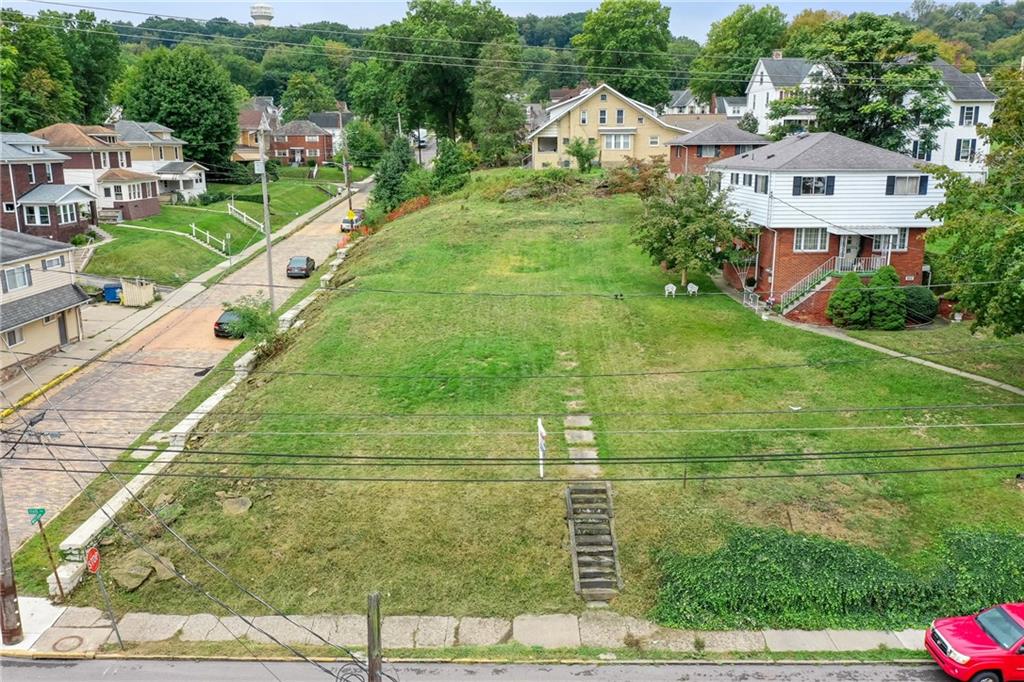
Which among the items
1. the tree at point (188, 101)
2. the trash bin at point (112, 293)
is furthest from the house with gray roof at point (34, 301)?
the tree at point (188, 101)

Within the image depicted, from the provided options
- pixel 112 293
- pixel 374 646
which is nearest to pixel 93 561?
pixel 374 646

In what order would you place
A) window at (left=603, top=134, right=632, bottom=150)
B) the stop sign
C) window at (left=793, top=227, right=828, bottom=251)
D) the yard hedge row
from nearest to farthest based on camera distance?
1. the stop sign
2. the yard hedge row
3. window at (left=793, top=227, right=828, bottom=251)
4. window at (left=603, top=134, right=632, bottom=150)

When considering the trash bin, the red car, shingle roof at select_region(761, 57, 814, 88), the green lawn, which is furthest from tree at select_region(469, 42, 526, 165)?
the red car

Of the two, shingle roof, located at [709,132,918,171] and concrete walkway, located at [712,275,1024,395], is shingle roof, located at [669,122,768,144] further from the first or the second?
concrete walkway, located at [712,275,1024,395]

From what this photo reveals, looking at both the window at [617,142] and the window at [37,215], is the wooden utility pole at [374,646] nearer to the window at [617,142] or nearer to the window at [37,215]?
the window at [37,215]

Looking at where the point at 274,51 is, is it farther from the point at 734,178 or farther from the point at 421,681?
the point at 421,681

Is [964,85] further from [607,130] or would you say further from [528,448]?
[528,448]

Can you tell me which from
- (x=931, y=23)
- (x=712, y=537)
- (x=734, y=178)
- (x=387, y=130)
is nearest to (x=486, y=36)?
(x=387, y=130)
